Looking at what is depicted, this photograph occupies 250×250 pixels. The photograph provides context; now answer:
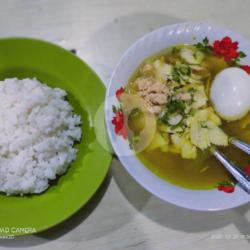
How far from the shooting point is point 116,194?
1.25 m

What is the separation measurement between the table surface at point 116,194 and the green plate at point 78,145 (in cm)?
10

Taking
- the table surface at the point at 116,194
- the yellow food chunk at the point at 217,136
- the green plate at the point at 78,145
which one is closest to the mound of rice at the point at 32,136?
the green plate at the point at 78,145

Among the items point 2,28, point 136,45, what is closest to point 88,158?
point 136,45

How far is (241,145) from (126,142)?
378mm

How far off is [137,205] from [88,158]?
0.76ft

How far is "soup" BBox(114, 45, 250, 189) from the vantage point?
119cm

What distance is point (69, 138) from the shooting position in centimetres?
127

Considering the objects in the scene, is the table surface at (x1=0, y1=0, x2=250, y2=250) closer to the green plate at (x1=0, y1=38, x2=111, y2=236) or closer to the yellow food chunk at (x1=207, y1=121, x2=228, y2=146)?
the green plate at (x1=0, y1=38, x2=111, y2=236)

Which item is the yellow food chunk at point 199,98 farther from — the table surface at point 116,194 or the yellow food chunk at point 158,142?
the table surface at point 116,194

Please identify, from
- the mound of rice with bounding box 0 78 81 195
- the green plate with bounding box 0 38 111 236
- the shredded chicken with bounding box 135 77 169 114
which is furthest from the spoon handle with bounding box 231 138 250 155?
the mound of rice with bounding box 0 78 81 195

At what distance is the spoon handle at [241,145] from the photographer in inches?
46.5

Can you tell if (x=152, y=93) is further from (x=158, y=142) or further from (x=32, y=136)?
(x=32, y=136)

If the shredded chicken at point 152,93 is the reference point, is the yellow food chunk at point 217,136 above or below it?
below

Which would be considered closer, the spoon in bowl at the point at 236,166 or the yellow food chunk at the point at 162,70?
the spoon in bowl at the point at 236,166
